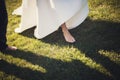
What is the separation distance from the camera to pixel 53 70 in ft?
14.6

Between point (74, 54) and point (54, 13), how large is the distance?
93 centimetres

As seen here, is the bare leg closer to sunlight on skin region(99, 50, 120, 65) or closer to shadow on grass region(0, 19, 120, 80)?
shadow on grass region(0, 19, 120, 80)

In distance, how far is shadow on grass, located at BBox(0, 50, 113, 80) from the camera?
4.19m

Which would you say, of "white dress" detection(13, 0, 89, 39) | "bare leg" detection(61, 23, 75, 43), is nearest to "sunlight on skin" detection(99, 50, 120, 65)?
"bare leg" detection(61, 23, 75, 43)

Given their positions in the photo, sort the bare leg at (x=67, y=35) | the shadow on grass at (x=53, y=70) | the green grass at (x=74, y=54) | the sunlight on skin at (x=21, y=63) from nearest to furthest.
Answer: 1. the shadow on grass at (x=53, y=70)
2. the green grass at (x=74, y=54)
3. the sunlight on skin at (x=21, y=63)
4. the bare leg at (x=67, y=35)

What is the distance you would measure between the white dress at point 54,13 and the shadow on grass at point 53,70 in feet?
2.14

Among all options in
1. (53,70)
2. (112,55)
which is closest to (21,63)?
(53,70)

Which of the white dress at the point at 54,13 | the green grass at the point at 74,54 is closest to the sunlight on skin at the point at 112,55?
the green grass at the point at 74,54

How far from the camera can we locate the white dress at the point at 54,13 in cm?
496

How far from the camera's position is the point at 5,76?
15.1 ft

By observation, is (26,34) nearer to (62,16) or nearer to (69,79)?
(62,16)

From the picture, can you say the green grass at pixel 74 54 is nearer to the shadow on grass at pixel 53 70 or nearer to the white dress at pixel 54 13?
the shadow on grass at pixel 53 70

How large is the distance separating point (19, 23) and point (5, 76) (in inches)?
76.6

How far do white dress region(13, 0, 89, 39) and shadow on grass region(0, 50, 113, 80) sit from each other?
0.65 m
